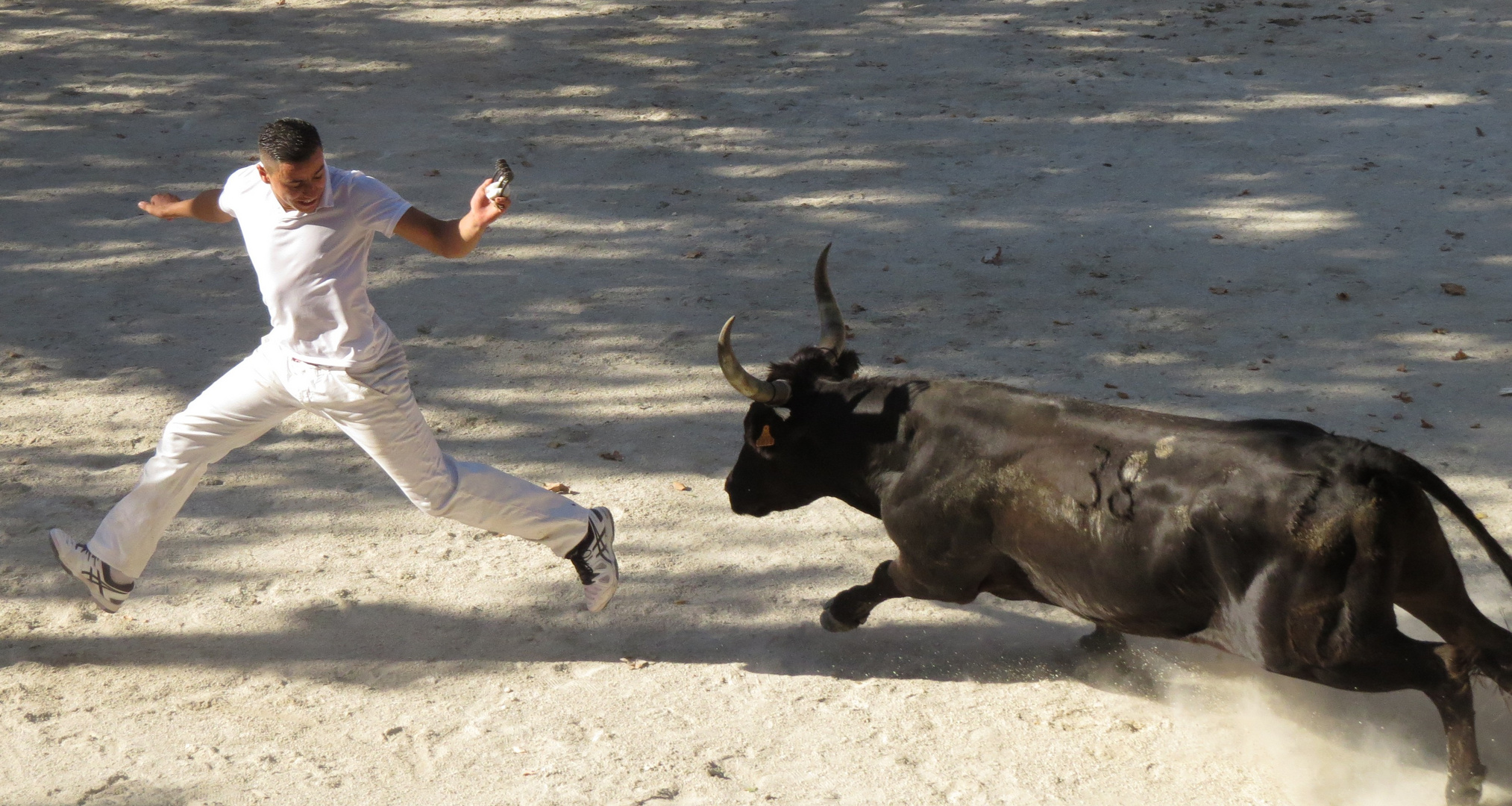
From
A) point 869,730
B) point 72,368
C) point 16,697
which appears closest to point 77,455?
point 72,368

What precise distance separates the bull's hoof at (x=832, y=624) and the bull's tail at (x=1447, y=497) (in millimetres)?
2112

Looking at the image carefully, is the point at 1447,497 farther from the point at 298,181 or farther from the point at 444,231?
the point at 298,181

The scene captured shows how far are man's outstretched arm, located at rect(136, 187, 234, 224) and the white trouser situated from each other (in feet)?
1.84

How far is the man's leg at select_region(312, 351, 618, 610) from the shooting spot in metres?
4.56

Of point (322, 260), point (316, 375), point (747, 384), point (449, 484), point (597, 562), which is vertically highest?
point (322, 260)

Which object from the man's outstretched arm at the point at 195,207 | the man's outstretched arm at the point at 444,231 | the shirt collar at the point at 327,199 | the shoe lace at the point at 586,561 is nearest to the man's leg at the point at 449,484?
the shoe lace at the point at 586,561

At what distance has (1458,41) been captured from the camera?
12383mm

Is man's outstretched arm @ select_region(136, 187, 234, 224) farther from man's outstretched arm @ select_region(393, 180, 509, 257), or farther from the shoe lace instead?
the shoe lace

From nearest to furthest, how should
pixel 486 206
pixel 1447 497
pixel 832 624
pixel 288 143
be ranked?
1. pixel 1447 497
2. pixel 288 143
3. pixel 486 206
4. pixel 832 624

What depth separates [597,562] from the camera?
5.12m

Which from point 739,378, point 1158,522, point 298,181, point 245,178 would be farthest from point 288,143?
point 1158,522

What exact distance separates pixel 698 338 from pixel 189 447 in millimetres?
3551

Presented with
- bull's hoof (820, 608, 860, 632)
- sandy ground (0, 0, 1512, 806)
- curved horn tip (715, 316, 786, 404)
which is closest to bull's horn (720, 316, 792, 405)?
curved horn tip (715, 316, 786, 404)

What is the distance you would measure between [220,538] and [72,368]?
2363mm
